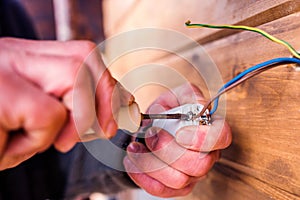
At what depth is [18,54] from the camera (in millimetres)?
215

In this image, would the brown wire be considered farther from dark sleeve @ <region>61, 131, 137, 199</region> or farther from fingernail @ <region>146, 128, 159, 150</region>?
dark sleeve @ <region>61, 131, 137, 199</region>

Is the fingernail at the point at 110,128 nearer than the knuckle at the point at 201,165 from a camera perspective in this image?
Yes

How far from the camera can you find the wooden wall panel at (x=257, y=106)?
299 millimetres

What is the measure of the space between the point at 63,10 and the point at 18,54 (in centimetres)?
134

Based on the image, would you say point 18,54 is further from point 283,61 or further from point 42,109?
point 283,61

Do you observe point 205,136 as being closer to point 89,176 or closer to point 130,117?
point 130,117

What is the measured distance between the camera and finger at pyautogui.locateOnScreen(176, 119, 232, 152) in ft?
1.07

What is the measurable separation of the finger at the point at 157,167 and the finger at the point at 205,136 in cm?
6

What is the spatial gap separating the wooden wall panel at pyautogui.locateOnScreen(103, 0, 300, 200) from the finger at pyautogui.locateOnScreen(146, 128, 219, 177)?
0.04 meters

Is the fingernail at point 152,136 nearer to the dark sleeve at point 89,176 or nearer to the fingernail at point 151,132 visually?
the fingernail at point 151,132

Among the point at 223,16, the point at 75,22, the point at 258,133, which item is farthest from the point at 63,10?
the point at 258,133

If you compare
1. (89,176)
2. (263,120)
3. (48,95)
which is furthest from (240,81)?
(89,176)

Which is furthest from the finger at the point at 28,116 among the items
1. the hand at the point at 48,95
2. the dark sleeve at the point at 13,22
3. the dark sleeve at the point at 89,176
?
the dark sleeve at the point at 13,22

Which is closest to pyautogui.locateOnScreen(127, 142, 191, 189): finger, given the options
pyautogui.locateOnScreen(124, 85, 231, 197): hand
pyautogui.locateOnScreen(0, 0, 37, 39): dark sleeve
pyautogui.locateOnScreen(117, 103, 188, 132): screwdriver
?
pyautogui.locateOnScreen(124, 85, 231, 197): hand
